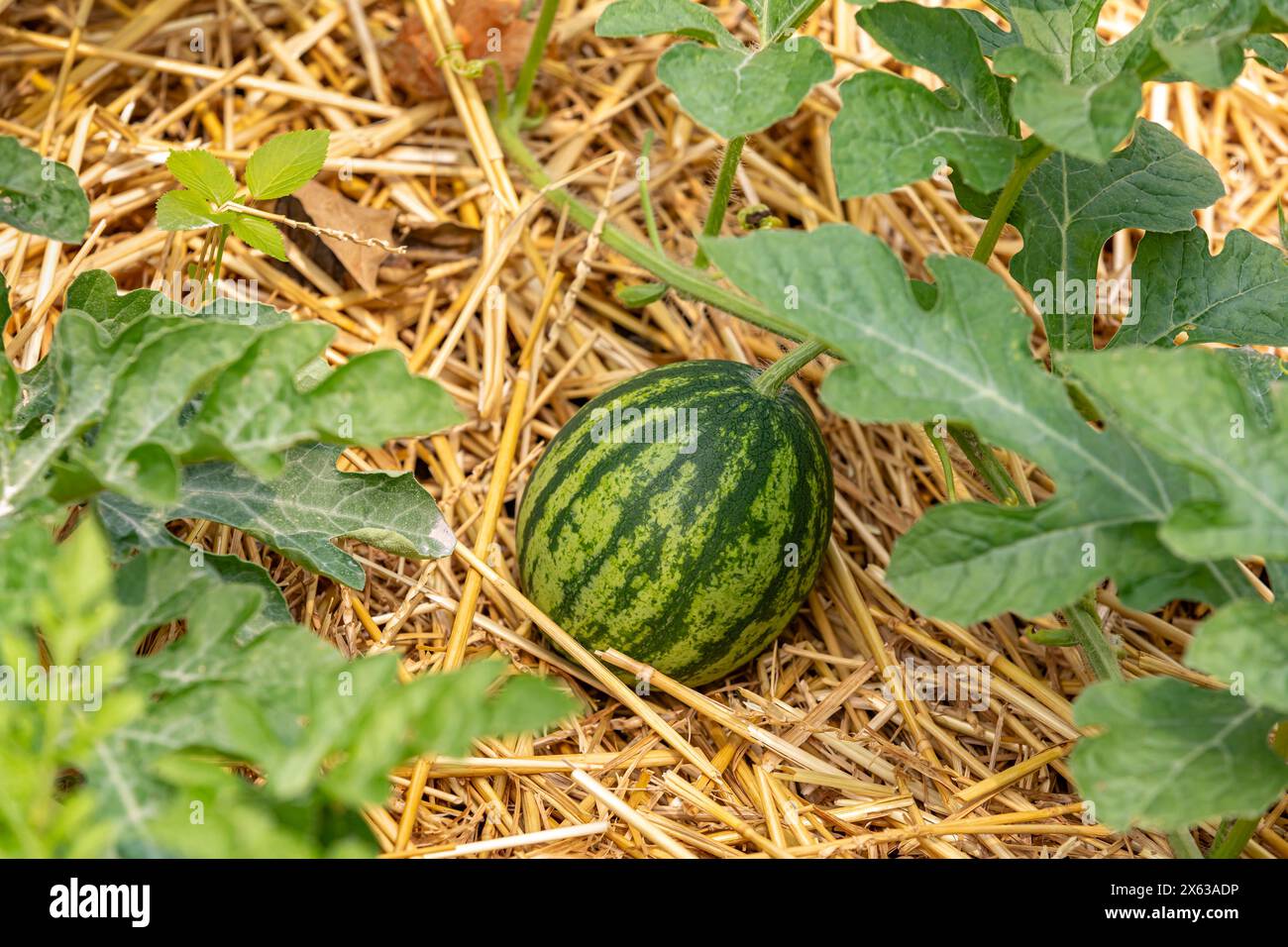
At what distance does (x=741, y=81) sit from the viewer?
1.83 meters

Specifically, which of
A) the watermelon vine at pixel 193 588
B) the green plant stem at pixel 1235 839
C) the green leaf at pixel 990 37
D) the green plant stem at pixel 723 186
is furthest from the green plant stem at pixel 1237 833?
the green plant stem at pixel 723 186

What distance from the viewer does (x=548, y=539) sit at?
2264mm

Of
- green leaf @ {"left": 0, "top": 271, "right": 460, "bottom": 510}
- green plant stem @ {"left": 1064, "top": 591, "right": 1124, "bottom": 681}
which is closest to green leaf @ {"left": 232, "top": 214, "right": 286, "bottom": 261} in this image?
green leaf @ {"left": 0, "top": 271, "right": 460, "bottom": 510}

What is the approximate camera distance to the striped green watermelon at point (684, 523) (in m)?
2.16

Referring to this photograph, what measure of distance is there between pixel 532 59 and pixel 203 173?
1014 mm

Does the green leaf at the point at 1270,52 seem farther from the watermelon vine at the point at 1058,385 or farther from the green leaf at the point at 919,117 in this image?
the green leaf at the point at 919,117

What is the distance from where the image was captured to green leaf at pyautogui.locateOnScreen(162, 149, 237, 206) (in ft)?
6.76

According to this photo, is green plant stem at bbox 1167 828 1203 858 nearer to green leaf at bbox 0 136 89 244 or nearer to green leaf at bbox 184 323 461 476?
green leaf at bbox 184 323 461 476

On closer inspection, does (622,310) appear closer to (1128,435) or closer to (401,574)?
(401,574)

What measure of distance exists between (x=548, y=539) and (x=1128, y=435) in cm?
107

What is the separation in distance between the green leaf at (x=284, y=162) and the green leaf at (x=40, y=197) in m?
0.30

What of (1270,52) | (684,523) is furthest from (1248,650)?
(1270,52)
